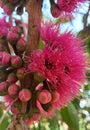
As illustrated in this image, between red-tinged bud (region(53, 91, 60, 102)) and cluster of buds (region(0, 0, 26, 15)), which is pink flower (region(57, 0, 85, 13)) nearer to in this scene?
cluster of buds (region(0, 0, 26, 15))

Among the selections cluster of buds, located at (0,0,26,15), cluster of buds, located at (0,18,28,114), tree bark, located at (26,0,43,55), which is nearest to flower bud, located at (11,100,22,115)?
cluster of buds, located at (0,18,28,114)

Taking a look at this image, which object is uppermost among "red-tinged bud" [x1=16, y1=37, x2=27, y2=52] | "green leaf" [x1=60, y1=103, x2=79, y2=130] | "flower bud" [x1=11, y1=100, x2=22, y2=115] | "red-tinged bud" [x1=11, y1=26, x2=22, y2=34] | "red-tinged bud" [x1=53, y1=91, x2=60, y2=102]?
"red-tinged bud" [x1=11, y1=26, x2=22, y2=34]

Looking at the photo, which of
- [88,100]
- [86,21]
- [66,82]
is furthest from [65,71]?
[88,100]

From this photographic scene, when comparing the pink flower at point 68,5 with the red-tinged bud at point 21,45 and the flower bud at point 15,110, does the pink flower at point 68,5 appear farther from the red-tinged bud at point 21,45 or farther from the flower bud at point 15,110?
the flower bud at point 15,110

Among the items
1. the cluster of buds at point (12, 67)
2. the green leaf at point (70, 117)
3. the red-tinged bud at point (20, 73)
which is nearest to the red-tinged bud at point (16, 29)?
the cluster of buds at point (12, 67)

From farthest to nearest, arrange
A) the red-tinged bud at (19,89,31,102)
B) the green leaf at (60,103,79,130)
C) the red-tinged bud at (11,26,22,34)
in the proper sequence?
the green leaf at (60,103,79,130), the red-tinged bud at (11,26,22,34), the red-tinged bud at (19,89,31,102)

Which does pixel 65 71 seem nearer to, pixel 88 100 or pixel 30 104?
pixel 30 104
